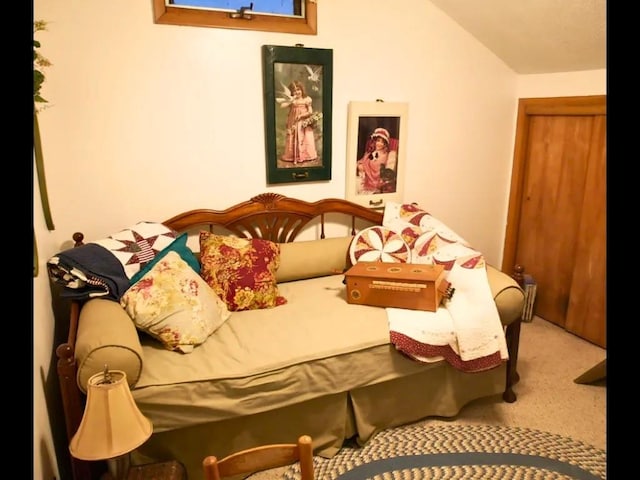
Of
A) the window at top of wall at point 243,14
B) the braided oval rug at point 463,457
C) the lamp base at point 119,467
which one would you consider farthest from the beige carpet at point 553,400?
the window at top of wall at point 243,14

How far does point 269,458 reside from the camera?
3.91 feet

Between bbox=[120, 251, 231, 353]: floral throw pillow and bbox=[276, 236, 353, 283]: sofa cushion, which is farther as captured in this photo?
bbox=[276, 236, 353, 283]: sofa cushion

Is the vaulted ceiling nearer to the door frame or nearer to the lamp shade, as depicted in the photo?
the door frame

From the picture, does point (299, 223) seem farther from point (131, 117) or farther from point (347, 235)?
point (131, 117)

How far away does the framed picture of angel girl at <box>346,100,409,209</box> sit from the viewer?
277 cm

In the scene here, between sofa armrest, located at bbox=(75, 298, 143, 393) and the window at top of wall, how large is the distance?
58.9 inches

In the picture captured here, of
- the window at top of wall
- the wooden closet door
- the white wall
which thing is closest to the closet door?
the wooden closet door

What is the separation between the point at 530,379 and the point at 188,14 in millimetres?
2684

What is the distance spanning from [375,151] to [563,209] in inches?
52.8

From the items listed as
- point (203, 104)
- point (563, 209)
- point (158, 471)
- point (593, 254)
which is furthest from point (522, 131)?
point (158, 471)

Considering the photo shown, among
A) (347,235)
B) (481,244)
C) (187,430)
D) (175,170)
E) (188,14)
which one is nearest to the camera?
(187,430)

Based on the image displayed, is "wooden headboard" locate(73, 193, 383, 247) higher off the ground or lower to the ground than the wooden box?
higher
